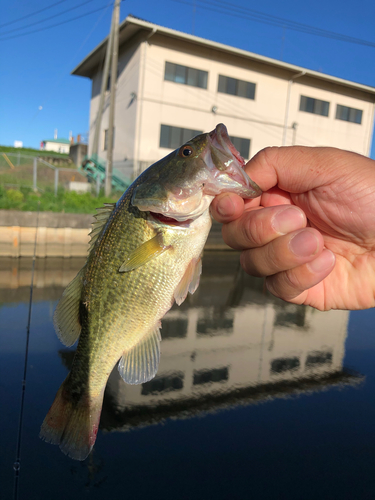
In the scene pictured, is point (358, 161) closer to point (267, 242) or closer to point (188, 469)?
point (267, 242)

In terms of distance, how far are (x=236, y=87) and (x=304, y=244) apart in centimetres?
2244

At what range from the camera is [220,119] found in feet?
71.3

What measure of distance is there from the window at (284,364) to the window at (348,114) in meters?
23.4

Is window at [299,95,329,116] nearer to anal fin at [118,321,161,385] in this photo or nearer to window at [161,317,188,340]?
window at [161,317,188,340]

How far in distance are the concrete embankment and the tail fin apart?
1140 centimetres

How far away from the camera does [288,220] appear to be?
82.3 inches

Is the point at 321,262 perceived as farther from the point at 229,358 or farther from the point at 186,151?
the point at 229,358

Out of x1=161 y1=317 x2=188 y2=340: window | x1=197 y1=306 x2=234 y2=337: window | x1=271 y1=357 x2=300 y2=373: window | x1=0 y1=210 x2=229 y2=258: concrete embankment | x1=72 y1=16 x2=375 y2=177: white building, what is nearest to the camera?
x1=271 y1=357 x2=300 y2=373: window

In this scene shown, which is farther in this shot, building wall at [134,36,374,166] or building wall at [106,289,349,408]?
building wall at [134,36,374,166]

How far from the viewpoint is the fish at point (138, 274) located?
5.87 ft

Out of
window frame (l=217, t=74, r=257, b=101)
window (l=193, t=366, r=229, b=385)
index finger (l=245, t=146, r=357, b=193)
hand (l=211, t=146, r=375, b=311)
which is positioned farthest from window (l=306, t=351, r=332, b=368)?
window frame (l=217, t=74, r=257, b=101)

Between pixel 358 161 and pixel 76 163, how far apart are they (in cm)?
2969

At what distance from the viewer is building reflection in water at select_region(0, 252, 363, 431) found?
522 cm

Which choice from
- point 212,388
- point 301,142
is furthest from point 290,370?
point 301,142
